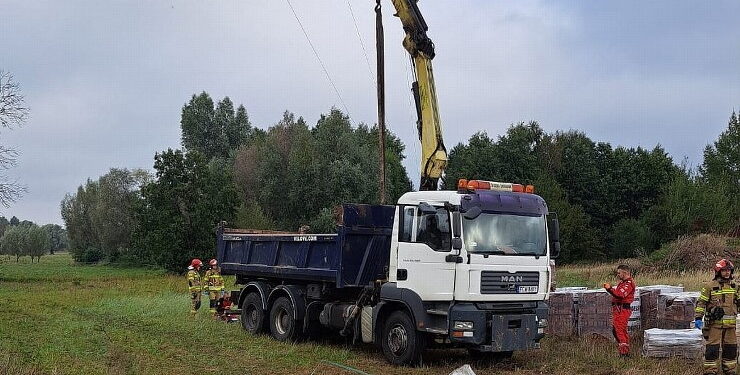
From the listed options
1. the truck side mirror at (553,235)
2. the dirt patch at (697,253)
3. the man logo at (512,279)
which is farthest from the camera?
the dirt patch at (697,253)

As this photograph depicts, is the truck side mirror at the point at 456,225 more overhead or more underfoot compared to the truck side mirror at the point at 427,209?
more underfoot

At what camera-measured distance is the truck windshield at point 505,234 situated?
33.3ft

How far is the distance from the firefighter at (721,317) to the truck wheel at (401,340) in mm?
3964

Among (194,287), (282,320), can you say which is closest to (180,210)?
(194,287)

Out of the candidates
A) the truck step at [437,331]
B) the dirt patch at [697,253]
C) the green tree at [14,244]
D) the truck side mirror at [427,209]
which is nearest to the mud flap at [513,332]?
the truck step at [437,331]

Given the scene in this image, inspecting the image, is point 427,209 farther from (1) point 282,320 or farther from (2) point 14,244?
(2) point 14,244

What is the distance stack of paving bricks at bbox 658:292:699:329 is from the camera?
40.9ft

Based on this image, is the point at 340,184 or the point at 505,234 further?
the point at 340,184

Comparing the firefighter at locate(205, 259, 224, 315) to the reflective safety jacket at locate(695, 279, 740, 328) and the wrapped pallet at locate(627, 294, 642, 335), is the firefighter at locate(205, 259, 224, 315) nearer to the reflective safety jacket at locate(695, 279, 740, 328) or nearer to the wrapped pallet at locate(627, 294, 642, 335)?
the wrapped pallet at locate(627, 294, 642, 335)

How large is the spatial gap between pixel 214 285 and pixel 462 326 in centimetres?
850

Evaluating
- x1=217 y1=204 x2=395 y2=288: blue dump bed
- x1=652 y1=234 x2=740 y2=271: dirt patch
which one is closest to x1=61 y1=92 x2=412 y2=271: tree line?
x1=652 y1=234 x2=740 y2=271: dirt patch

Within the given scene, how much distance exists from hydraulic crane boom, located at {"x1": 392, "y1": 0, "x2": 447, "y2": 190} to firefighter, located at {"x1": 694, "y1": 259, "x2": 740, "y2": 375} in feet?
17.0

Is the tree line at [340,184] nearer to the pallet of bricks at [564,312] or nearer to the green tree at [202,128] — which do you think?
the green tree at [202,128]

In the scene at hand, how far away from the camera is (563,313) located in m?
13.3
